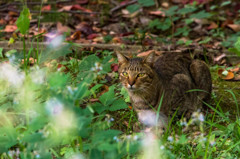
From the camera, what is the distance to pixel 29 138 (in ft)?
6.08

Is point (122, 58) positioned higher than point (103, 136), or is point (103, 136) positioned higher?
point (103, 136)

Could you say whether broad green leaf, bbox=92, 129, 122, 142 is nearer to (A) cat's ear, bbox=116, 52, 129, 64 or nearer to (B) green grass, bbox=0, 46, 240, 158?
(B) green grass, bbox=0, 46, 240, 158

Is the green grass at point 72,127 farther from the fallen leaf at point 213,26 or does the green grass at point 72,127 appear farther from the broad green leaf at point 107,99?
the fallen leaf at point 213,26

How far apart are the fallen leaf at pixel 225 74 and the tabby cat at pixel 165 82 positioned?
357mm

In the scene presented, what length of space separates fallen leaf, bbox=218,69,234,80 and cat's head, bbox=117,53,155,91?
111cm

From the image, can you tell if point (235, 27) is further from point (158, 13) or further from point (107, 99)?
point (107, 99)

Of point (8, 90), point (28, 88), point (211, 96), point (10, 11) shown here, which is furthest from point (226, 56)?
point (10, 11)

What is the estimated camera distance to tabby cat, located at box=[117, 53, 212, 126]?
10.7 feet

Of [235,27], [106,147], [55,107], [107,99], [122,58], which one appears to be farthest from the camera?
[235,27]

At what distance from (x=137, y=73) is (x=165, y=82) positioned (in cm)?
41

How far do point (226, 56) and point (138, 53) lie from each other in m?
1.08

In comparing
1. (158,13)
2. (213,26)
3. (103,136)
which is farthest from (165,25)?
(103,136)

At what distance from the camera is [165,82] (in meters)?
3.52

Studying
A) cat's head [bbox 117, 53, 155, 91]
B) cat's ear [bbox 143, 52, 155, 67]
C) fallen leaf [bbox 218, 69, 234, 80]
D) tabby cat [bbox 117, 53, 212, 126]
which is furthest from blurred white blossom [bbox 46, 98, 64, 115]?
fallen leaf [bbox 218, 69, 234, 80]
